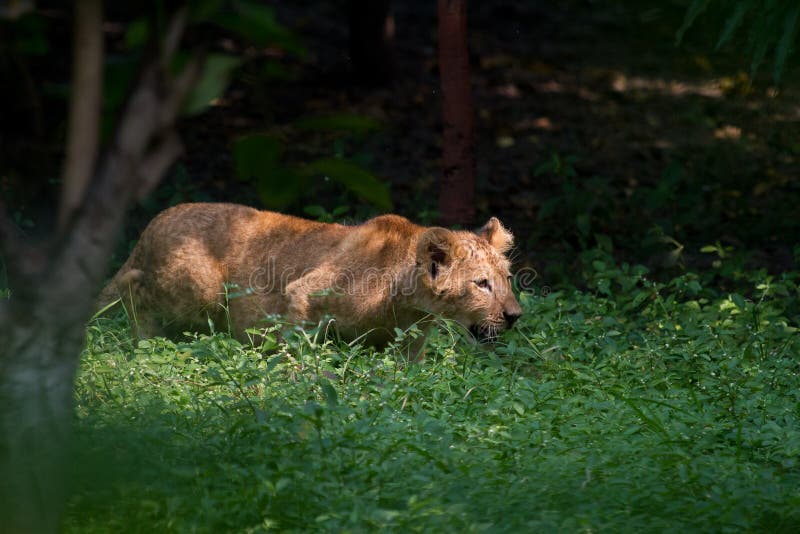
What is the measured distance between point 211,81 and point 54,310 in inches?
37.4

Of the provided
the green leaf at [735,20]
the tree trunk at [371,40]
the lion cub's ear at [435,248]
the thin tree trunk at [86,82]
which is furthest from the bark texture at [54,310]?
the tree trunk at [371,40]

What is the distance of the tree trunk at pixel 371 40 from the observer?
1212cm

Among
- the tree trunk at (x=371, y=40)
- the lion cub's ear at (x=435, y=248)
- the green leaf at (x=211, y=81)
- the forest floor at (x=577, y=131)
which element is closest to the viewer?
the green leaf at (x=211, y=81)

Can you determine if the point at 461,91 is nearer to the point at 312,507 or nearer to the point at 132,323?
the point at 132,323

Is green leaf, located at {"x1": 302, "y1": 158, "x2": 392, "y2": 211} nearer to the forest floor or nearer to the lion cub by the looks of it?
the lion cub

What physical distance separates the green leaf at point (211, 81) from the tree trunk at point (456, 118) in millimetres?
5782

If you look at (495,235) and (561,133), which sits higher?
(495,235)

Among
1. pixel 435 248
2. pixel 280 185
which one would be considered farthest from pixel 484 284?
pixel 280 185

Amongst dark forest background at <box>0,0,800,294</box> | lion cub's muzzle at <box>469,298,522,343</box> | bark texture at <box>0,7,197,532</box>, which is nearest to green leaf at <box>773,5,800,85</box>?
dark forest background at <box>0,0,800,294</box>

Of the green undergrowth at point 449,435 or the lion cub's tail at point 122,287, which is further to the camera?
the lion cub's tail at point 122,287

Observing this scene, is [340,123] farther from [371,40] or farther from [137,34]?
[371,40]

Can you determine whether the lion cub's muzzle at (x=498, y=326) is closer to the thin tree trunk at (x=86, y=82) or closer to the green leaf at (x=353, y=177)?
the thin tree trunk at (x=86, y=82)

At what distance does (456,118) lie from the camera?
7965 mm

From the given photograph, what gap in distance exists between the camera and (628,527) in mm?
3770
